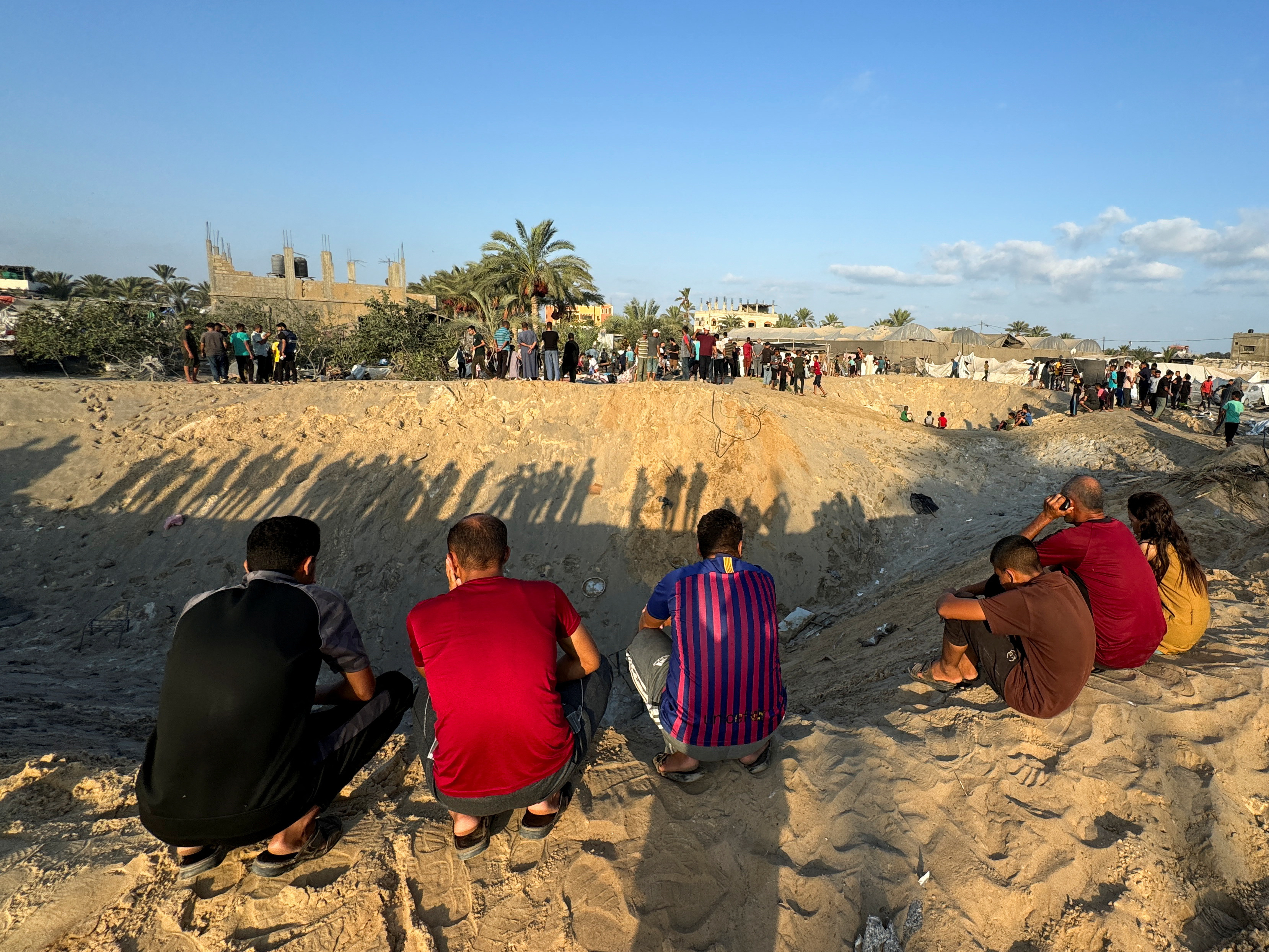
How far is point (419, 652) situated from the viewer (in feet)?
8.33

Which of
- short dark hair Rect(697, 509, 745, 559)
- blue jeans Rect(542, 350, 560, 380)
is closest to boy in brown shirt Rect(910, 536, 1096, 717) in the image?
short dark hair Rect(697, 509, 745, 559)

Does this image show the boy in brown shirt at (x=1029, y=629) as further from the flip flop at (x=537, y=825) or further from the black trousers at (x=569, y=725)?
the flip flop at (x=537, y=825)

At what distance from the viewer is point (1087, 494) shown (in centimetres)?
387

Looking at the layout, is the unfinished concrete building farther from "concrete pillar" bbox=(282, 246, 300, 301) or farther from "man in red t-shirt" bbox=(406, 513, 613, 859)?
"man in red t-shirt" bbox=(406, 513, 613, 859)

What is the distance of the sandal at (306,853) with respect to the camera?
2.53 metres

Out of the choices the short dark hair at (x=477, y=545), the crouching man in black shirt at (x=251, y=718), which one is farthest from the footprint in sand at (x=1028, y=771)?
the crouching man in black shirt at (x=251, y=718)

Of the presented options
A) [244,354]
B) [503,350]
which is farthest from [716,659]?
[244,354]

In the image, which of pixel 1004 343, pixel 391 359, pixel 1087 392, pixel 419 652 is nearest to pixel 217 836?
pixel 419 652

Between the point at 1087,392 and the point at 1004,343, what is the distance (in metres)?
17.5

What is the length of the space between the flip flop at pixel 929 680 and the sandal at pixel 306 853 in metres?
3.49

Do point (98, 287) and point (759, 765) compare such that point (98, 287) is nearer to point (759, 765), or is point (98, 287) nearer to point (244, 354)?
point (244, 354)

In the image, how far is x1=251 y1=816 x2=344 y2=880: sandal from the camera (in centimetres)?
253

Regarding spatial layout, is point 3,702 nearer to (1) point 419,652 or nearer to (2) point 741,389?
(1) point 419,652

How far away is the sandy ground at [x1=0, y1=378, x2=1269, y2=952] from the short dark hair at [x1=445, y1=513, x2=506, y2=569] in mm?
1278
